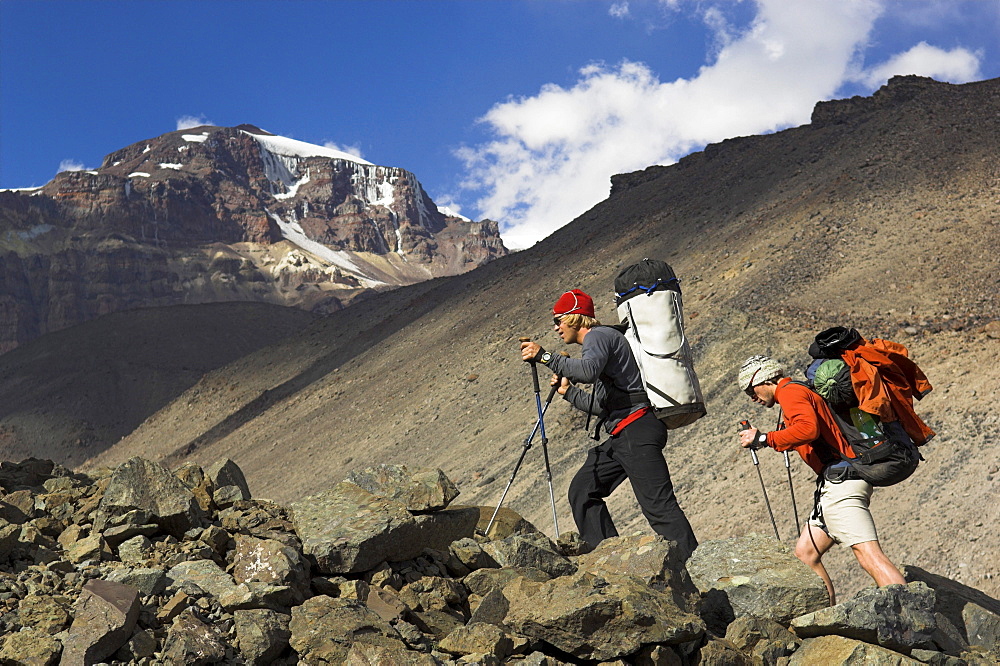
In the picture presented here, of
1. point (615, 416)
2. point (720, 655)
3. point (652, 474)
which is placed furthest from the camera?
point (615, 416)

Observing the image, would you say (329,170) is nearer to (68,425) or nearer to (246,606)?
(68,425)

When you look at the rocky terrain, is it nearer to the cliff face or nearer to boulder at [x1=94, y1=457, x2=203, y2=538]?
boulder at [x1=94, y1=457, x2=203, y2=538]

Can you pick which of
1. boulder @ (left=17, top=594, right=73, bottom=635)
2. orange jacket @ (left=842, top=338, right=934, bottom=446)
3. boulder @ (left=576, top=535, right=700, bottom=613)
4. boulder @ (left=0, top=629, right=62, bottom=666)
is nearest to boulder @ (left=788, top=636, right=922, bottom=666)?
boulder @ (left=576, top=535, right=700, bottom=613)

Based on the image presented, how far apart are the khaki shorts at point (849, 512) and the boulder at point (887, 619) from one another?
457 mm

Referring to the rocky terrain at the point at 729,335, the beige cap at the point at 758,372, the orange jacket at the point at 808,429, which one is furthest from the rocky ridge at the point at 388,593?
the rocky terrain at the point at 729,335

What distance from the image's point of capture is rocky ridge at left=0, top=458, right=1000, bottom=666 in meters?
3.75

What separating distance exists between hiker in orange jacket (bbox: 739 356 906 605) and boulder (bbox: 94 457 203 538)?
3.37 m

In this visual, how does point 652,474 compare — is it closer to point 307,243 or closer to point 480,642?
point 480,642

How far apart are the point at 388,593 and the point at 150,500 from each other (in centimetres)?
150

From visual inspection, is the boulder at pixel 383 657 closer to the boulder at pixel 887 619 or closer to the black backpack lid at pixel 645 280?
the boulder at pixel 887 619

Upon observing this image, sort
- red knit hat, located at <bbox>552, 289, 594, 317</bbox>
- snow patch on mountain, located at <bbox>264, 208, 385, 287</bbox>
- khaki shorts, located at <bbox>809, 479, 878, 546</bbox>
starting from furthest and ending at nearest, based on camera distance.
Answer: snow patch on mountain, located at <bbox>264, 208, 385, 287</bbox> → red knit hat, located at <bbox>552, 289, 594, 317</bbox> → khaki shorts, located at <bbox>809, 479, 878, 546</bbox>

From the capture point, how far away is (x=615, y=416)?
5410 millimetres

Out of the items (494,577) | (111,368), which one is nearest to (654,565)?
(494,577)

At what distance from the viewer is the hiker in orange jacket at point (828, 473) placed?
4.68 metres
